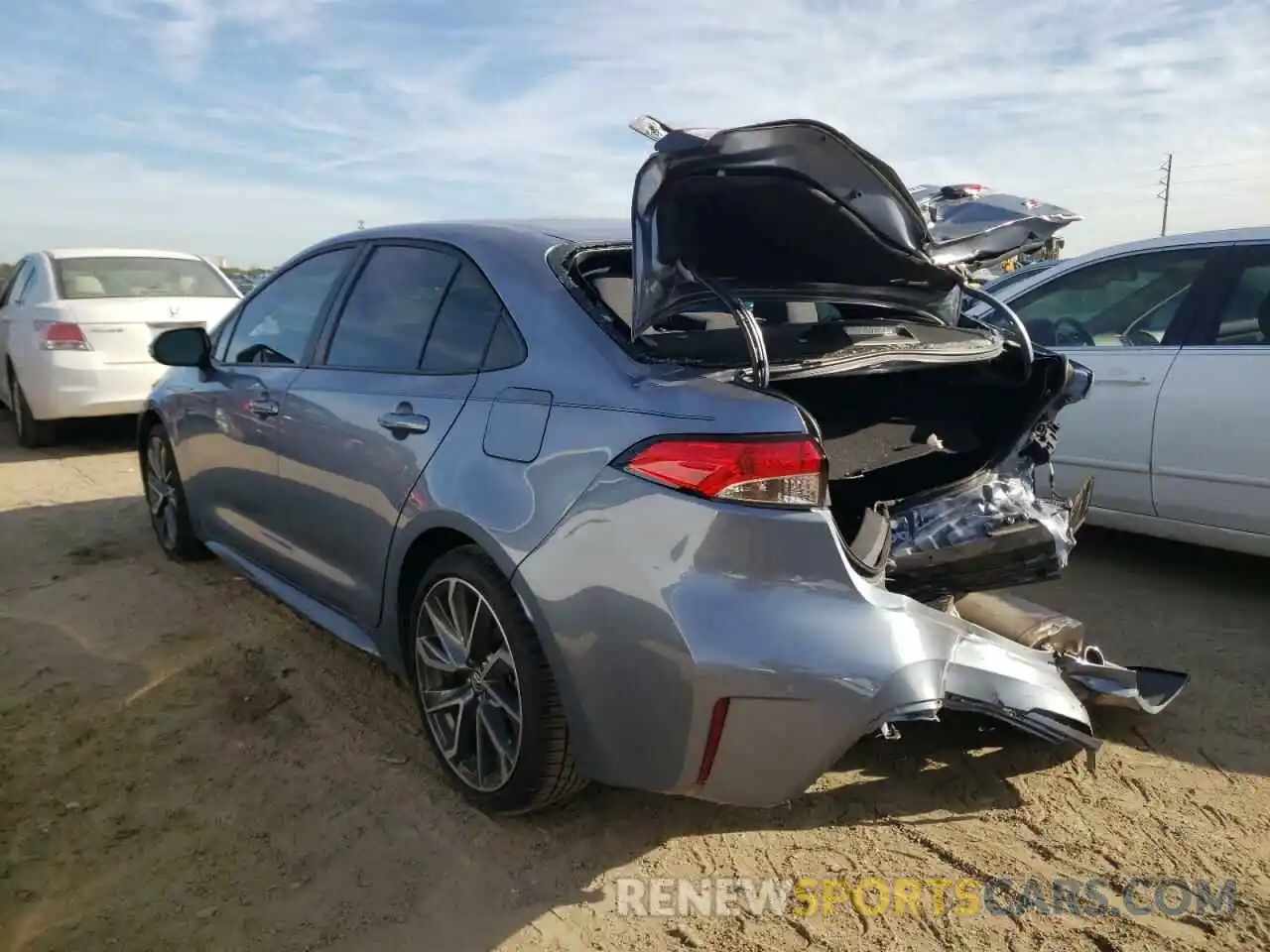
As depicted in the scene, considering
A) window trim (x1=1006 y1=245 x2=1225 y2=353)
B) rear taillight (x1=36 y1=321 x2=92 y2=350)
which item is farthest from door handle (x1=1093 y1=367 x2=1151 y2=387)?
rear taillight (x1=36 y1=321 x2=92 y2=350)

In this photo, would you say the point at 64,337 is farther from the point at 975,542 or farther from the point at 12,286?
the point at 975,542

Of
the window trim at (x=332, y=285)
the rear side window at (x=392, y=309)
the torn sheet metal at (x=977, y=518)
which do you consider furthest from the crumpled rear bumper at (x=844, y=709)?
the window trim at (x=332, y=285)

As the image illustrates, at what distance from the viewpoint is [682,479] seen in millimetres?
2193

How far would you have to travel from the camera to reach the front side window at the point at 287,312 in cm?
367

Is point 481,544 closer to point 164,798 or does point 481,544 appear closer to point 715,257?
point 715,257

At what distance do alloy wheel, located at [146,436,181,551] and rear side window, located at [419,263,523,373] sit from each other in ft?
7.92

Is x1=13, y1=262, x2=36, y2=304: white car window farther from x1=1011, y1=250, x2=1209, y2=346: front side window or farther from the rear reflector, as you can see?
the rear reflector

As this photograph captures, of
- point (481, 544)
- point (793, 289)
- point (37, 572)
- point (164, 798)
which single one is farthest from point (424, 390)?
point (37, 572)

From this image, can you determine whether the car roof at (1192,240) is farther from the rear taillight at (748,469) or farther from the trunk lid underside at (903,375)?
the rear taillight at (748,469)

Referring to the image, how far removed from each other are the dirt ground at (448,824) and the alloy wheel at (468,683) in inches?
6.3

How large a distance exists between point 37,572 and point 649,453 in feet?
12.6

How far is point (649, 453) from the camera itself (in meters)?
2.23

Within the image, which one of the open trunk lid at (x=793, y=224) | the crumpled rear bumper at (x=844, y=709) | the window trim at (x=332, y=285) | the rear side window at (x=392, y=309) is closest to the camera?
the crumpled rear bumper at (x=844, y=709)

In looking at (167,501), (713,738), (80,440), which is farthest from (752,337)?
(80,440)
